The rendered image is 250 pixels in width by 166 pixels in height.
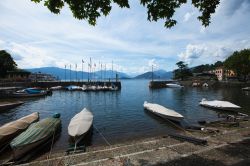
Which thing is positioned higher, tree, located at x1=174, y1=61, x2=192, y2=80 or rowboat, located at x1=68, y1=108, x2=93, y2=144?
tree, located at x1=174, y1=61, x2=192, y2=80

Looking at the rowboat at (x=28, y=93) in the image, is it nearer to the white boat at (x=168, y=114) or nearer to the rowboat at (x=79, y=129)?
the white boat at (x=168, y=114)

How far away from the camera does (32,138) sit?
17516mm

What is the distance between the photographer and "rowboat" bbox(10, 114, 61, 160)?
15.8m

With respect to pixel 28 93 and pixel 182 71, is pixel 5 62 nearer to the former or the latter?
pixel 28 93

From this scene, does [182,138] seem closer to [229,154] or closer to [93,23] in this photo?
[229,154]

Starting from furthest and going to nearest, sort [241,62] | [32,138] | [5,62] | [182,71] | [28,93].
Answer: [182,71] → [241,62] → [5,62] → [28,93] → [32,138]

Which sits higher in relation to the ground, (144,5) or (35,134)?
(144,5)

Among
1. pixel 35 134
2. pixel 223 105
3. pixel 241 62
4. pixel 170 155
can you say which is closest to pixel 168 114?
pixel 223 105

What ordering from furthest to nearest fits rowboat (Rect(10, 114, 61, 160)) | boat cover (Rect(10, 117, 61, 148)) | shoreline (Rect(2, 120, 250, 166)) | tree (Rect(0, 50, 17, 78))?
tree (Rect(0, 50, 17, 78)), boat cover (Rect(10, 117, 61, 148)), rowboat (Rect(10, 114, 61, 160)), shoreline (Rect(2, 120, 250, 166))

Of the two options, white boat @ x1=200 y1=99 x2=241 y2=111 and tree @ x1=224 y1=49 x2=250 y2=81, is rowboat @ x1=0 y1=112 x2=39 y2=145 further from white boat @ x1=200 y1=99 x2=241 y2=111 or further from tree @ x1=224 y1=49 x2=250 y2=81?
tree @ x1=224 y1=49 x2=250 y2=81

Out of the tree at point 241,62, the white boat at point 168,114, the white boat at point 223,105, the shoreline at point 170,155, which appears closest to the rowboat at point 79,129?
the shoreline at point 170,155

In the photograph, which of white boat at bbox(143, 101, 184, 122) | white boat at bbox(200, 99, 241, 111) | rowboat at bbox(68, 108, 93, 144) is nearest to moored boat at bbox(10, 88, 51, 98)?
white boat at bbox(143, 101, 184, 122)

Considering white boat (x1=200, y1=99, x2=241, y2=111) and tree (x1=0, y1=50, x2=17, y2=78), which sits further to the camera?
tree (x1=0, y1=50, x2=17, y2=78)

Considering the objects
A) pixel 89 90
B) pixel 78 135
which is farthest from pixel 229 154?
pixel 89 90
